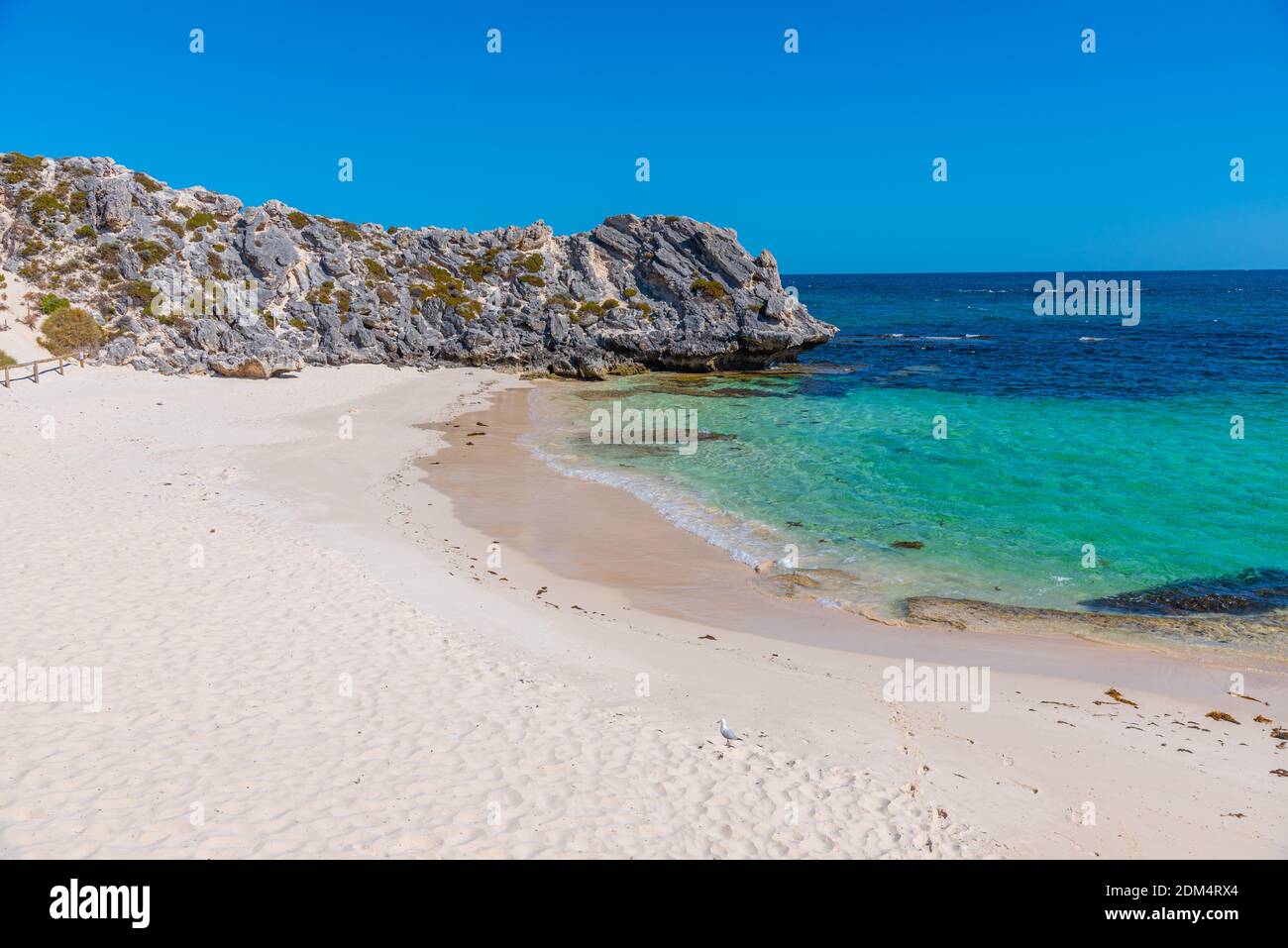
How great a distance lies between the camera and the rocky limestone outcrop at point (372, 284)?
3859cm

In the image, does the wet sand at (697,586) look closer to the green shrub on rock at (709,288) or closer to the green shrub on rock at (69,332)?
the green shrub on rock at (69,332)

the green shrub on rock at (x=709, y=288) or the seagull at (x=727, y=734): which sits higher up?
the green shrub on rock at (x=709, y=288)

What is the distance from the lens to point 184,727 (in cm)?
777

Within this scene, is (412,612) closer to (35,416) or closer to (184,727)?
(184,727)

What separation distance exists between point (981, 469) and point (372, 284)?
38.3 meters

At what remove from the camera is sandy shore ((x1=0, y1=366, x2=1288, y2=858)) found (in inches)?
261

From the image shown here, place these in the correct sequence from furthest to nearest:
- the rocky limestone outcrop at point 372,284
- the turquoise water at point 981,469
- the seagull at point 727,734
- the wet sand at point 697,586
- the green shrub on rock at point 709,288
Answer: the green shrub on rock at point 709,288, the rocky limestone outcrop at point 372,284, the turquoise water at point 981,469, the wet sand at point 697,586, the seagull at point 727,734

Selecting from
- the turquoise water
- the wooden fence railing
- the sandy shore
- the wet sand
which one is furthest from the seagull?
the wooden fence railing

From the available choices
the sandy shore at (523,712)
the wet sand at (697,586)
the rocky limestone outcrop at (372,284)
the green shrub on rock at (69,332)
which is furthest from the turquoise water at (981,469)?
the green shrub on rock at (69,332)

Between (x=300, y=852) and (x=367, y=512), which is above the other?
(x=367, y=512)

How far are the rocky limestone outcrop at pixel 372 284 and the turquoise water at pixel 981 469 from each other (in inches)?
186

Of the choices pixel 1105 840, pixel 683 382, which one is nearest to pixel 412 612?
pixel 1105 840

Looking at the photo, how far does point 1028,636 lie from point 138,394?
3160 centimetres

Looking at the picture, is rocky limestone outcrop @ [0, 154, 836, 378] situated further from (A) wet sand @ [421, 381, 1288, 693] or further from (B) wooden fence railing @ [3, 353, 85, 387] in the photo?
(A) wet sand @ [421, 381, 1288, 693]
